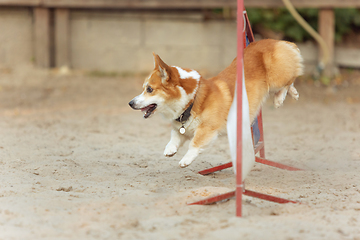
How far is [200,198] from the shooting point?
3.05 meters

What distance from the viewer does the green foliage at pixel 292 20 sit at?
8.58 meters

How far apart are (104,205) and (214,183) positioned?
1140 mm

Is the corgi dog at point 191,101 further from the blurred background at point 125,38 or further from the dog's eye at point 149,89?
the blurred background at point 125,38

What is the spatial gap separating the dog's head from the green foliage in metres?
5.57

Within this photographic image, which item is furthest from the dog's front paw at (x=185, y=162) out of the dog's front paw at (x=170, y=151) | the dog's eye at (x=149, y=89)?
the dog's eye at (x=149, y=89)

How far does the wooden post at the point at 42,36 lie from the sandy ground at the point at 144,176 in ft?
3.56

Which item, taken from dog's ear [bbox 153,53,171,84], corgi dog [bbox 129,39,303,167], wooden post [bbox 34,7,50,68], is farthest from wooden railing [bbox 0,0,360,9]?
dog's ear [bbox 153,53,171,84]

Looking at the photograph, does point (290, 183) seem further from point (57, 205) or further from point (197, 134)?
point (57, 205)

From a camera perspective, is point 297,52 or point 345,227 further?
point 297,52

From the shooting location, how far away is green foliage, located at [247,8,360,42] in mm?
8578

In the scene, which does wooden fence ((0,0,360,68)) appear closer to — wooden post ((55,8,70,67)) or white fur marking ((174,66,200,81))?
wooden post ((55,8,70,67))

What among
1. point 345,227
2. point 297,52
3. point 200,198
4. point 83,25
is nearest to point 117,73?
point 83,25

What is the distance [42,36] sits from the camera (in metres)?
8.06

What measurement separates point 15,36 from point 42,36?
0.56 m
